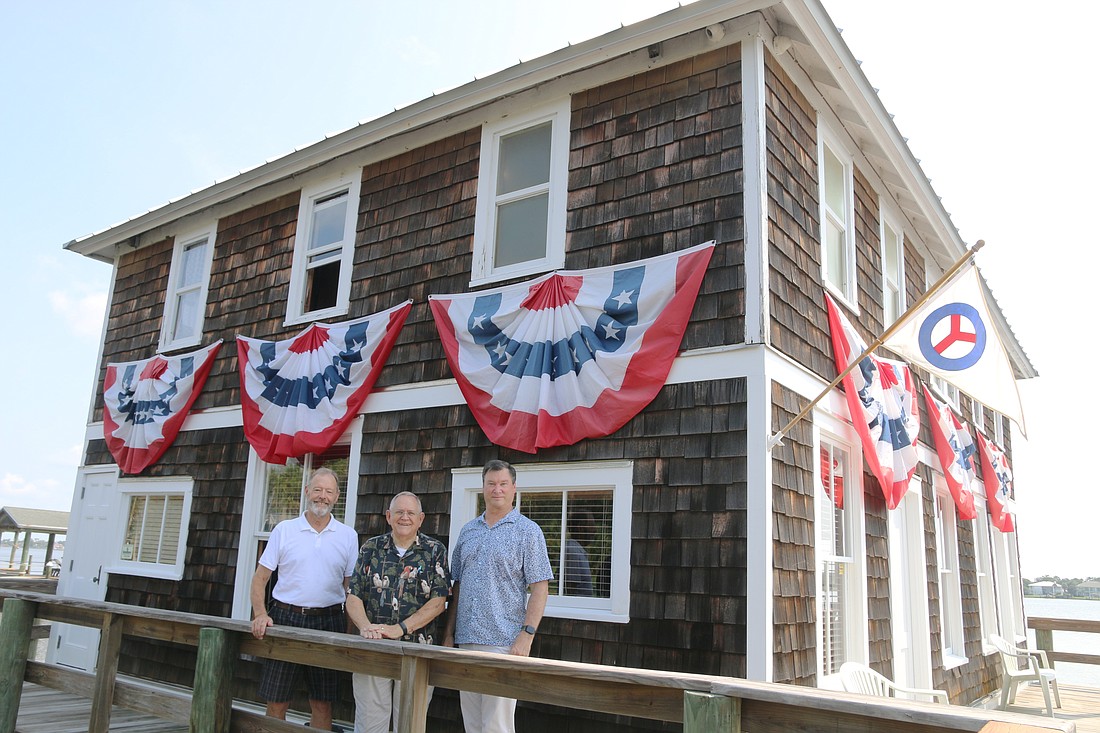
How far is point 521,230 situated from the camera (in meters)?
6.91

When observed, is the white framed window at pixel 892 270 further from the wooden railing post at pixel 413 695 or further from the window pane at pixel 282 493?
the wooden railing post at pixel 413 695

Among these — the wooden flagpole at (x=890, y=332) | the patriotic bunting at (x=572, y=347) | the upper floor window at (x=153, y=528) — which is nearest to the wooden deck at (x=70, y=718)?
the upper floor window at (x=153, y=528)

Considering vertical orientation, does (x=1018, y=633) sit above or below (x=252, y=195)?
below

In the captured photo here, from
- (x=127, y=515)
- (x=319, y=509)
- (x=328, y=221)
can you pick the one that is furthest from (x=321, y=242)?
(x=319, y=509)

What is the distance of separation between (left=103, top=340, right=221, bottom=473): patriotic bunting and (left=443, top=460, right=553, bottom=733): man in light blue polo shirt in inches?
222

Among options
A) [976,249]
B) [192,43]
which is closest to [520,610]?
[976,249]

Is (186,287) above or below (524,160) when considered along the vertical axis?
below

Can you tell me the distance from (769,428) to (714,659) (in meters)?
1.44

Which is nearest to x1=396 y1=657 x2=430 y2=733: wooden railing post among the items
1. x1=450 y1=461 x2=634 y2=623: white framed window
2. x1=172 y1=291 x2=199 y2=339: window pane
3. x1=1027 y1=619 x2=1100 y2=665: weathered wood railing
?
x1=450 y1=461 x2=634 y2=623: white framed window

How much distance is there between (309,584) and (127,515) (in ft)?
18.7

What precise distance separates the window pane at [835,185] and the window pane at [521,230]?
256 cm

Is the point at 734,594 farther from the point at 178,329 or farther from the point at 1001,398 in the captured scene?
the point at 178,329

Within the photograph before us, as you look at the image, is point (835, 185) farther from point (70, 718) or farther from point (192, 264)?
point (70, 718)

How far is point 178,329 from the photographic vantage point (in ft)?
32.0
